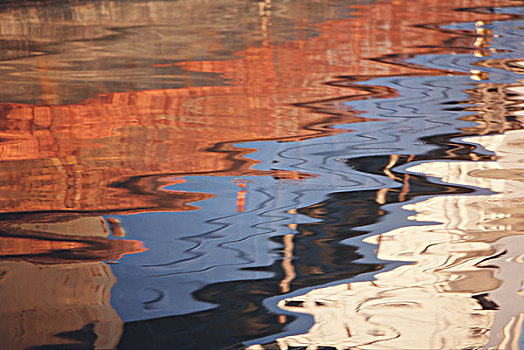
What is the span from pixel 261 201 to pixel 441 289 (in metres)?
0.32

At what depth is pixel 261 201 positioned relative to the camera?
901 mm

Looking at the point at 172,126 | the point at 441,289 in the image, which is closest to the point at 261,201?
the point at 441,289

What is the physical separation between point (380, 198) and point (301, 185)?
127 mm

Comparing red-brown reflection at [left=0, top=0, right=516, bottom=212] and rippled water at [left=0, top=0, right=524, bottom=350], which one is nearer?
rippled water at [left=0, top=0, right=524, bottom=350]

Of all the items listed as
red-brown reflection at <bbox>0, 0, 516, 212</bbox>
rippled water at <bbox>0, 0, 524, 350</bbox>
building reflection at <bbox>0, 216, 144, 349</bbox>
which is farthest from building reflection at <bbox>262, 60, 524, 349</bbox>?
red-brown reflection at <bbox>0, 0, 516, 212</bbox>

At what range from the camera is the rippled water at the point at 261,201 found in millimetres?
602

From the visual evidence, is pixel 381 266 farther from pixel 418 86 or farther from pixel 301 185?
pixel 418 86

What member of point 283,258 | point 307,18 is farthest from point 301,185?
point 307,18

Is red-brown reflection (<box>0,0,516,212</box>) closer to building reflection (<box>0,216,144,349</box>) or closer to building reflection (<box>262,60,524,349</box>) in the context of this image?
building reflection (<box>0,216,144,349</box>)

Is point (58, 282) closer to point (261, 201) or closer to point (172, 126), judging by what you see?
point (261, 201)

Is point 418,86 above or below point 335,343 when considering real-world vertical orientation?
above

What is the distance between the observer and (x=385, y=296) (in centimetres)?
64

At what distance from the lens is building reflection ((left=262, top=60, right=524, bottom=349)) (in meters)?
0.57

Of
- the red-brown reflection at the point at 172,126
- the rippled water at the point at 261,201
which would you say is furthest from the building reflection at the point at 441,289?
the red-brown reflection at the point at 172,126
